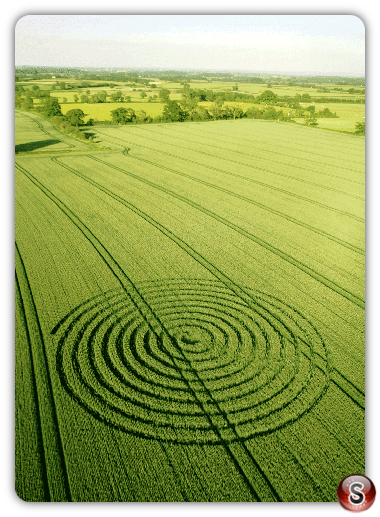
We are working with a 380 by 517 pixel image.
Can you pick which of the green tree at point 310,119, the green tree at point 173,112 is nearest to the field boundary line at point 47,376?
the green tree at point 310,119

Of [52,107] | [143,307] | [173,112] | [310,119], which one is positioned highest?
[173,112]

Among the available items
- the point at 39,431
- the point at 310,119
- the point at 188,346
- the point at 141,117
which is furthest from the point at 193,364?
the point at 141,117

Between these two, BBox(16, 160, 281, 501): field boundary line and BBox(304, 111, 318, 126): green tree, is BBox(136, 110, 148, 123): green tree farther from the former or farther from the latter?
BBox(16, 160, 281, 501): field boundary line

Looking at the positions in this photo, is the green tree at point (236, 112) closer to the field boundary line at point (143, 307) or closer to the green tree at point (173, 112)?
the green tree at point (173, 112)

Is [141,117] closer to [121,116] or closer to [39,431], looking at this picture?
[121,116]

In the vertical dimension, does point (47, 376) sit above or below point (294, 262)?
below
